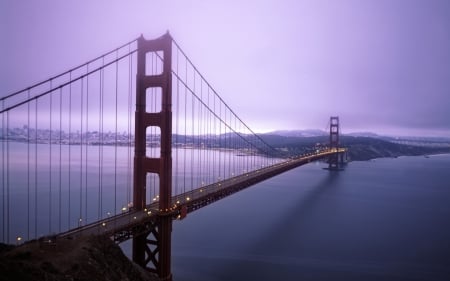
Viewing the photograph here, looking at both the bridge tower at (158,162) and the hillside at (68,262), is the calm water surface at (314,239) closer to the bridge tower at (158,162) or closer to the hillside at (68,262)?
the bridge tower at (158,162)

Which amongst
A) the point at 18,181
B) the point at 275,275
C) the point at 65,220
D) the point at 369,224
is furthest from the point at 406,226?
the point at 18,181

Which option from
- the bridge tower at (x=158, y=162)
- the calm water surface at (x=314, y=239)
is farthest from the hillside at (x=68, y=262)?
the calm water surface at (x=314, y=239)

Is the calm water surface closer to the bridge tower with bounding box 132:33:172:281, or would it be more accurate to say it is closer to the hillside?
the bridge tower with bounding box 132:33:172:281

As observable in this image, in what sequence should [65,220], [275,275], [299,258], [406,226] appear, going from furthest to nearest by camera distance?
[406,226] < [65,220] < [299,258] < [275,275]

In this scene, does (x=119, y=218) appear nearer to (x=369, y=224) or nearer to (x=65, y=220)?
(x=65, y=220)

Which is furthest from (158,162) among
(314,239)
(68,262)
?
(314,239)

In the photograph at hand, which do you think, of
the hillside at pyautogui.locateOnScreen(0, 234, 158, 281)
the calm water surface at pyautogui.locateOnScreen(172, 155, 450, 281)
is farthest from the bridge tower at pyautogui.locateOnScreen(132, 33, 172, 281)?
the hillside at pyautogui.locateOnScreen(0, 234, 158, 281)

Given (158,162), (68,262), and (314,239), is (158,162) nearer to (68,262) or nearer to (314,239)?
(68,262)
